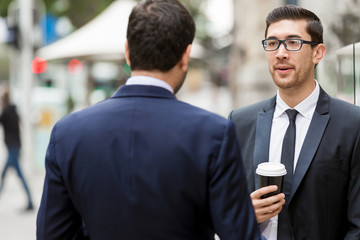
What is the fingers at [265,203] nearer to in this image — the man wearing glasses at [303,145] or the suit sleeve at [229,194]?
the man wearing glasses at [303,145]

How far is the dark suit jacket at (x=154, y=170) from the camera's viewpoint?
1.57 m

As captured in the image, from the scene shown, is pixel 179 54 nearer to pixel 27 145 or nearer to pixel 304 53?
pixel 304 53

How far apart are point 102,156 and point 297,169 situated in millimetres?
889

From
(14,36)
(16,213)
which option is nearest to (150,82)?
(16,213)

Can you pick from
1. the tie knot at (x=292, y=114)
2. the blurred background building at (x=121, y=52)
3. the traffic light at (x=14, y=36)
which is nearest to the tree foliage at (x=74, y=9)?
the blurred background building at (x=121, y=52)

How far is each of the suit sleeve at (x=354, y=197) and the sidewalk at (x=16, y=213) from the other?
523cm

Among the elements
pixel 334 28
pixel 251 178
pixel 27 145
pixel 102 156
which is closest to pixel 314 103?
pixel 251 178

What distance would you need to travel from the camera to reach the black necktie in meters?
2.11

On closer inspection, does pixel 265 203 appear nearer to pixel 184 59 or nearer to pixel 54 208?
pixel 184 59

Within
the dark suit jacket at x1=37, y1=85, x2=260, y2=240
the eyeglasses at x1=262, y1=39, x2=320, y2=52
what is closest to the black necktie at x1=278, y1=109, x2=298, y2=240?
the eyeglasses at x1=262, y1=39, x2=320, y2=52

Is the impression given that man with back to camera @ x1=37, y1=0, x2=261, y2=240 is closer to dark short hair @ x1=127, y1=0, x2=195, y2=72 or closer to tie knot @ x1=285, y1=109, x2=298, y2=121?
dark short hair @ x1=127, y1=0, x2=195, y2=72

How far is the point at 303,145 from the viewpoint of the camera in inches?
84.2

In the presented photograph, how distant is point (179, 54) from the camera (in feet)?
5.45

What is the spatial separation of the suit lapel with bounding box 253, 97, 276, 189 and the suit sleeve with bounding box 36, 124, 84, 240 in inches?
33.6
